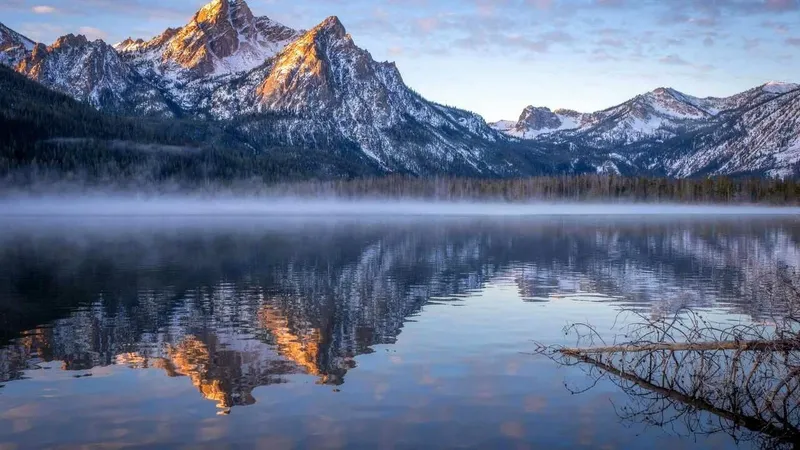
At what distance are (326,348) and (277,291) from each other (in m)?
16.6

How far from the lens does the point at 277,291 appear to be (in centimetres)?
4306

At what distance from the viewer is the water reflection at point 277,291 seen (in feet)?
83.4

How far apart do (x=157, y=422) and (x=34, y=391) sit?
207 inches

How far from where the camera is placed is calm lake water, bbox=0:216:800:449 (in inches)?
699

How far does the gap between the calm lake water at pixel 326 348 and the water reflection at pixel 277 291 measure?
0.17 m

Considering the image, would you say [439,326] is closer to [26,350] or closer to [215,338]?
[215,338]

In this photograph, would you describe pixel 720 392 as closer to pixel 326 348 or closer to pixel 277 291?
pixel 326 348

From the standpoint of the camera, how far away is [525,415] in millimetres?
18938

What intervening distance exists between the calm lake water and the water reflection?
167 millimetres

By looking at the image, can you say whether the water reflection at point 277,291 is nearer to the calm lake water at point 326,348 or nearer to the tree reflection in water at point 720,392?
the calm lake water at point 326,348

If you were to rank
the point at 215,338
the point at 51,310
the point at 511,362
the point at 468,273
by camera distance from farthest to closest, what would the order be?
1. the point at 468,273
2. the point at 51,310
3. the point at 215,338
4. the point at 511,362

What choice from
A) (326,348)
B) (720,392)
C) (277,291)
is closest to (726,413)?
(720,392)

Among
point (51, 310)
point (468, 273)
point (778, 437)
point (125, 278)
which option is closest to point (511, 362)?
point (778, 437)

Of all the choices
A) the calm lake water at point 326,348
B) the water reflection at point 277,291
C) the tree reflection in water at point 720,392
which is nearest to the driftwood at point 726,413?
the tree reflection in water at point 720,392
